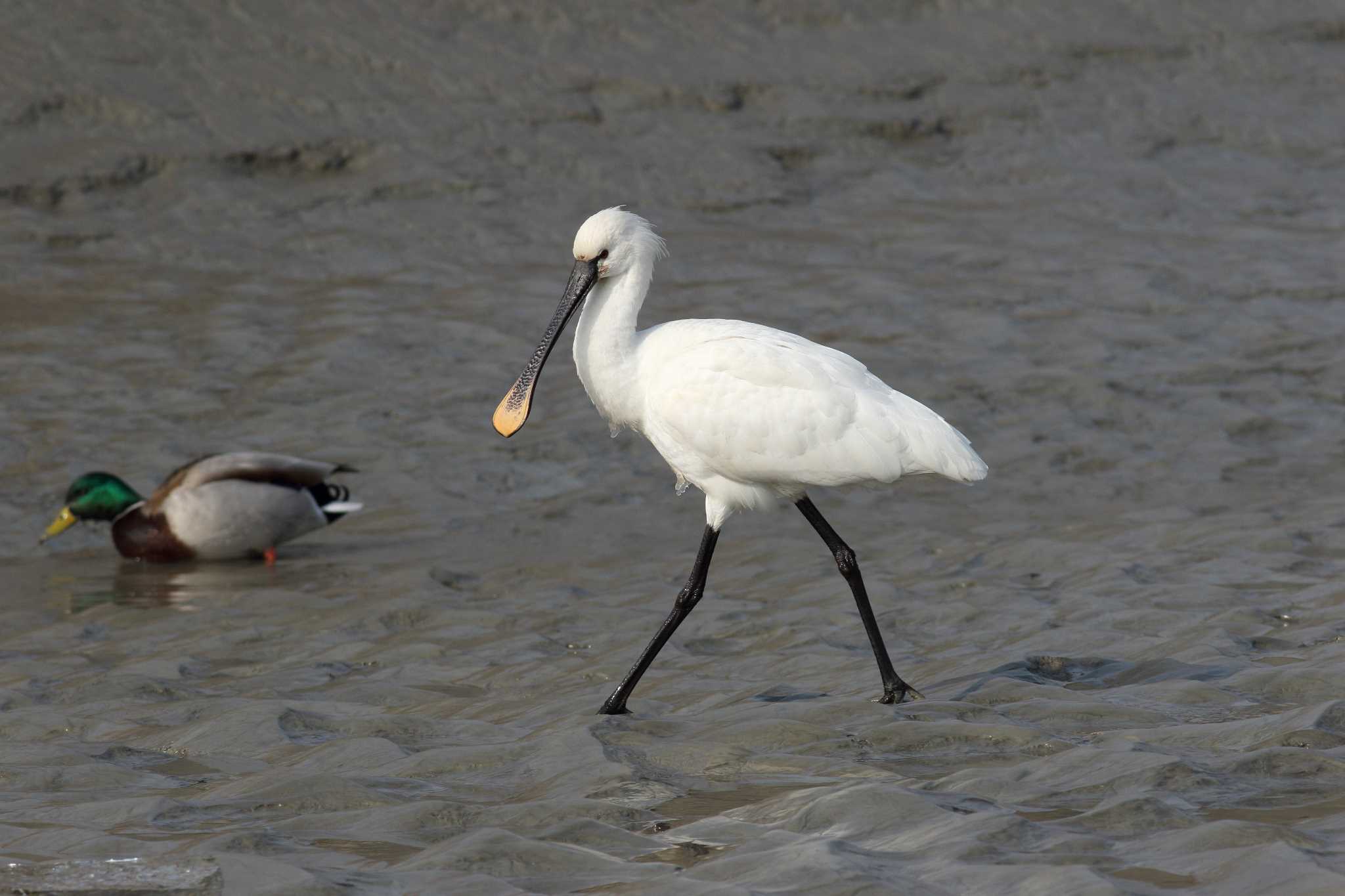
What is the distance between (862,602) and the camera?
6.16 meters

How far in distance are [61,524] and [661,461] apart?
341cm

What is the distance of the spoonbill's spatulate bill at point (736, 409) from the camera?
599 centimetres

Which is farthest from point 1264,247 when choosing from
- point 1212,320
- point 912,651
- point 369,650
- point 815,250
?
point 369,650

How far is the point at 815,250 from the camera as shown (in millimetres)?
13438

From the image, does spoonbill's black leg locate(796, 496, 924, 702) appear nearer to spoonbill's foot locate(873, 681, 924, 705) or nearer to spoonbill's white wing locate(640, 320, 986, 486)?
spoonbill's foot locate(873, 681, 924, 705)

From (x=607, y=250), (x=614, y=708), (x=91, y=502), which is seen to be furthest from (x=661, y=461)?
(x=614, y=708)

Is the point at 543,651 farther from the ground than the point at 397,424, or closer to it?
closer to it

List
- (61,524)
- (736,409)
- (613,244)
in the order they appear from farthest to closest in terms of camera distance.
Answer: (61,524)
(613,244)
(736,409)

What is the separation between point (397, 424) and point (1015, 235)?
5.76 meters

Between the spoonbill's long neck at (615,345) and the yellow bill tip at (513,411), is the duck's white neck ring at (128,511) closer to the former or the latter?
the yellow bill tip at (513,411)

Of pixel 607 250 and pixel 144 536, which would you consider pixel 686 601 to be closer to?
pixel 607 250

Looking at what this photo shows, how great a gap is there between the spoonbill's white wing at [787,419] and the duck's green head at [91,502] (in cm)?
433

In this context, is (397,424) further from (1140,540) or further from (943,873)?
(943,873)

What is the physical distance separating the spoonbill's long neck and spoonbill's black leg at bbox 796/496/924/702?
2.43 ft
